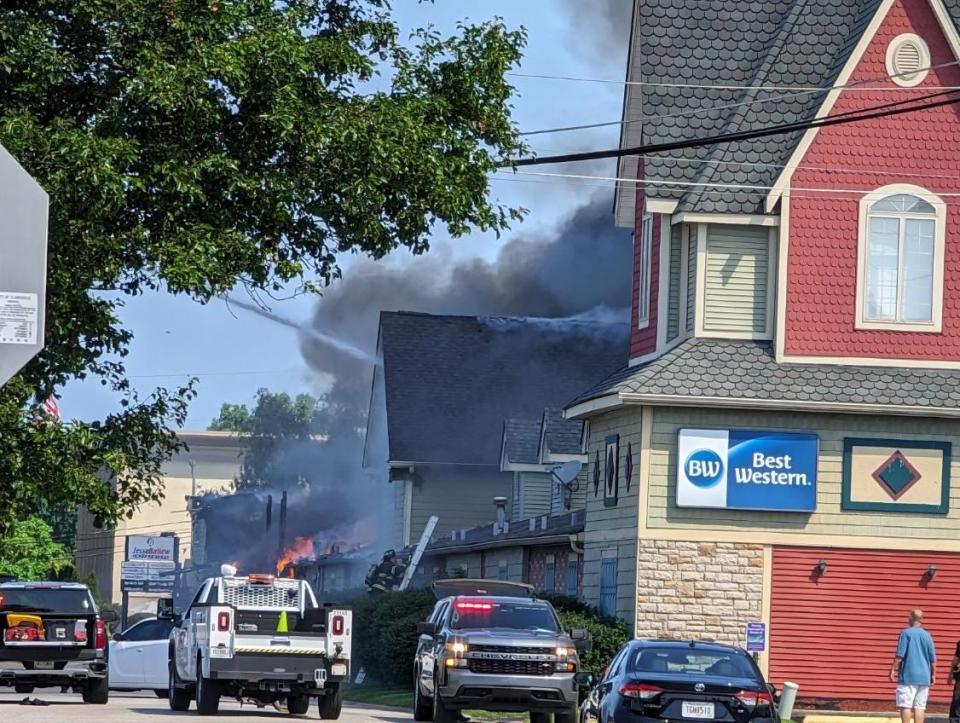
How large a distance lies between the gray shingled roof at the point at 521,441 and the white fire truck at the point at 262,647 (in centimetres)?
2749

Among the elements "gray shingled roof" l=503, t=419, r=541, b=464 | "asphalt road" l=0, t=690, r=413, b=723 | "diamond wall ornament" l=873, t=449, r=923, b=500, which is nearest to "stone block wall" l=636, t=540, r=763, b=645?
"diamond wall ornament" l=873, t=449, r=923, b=500

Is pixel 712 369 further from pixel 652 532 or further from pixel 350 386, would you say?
pixel 350 386

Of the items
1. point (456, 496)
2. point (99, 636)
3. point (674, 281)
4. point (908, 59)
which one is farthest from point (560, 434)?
point (99, 636)

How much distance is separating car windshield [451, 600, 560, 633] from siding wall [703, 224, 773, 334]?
30.5ft

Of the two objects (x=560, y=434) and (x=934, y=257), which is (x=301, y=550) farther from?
(x=934, y=257)

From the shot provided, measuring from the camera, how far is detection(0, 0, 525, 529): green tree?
1905cm

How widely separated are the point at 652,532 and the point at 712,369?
3.02 m

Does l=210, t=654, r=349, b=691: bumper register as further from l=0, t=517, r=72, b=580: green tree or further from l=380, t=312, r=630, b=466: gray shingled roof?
l=0, t=517, r=72, b=580: green tree

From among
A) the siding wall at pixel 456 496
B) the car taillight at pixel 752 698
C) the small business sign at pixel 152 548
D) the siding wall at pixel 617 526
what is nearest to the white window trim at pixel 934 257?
the siding wall at pixel 617 526

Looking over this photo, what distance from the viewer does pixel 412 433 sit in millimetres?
58094

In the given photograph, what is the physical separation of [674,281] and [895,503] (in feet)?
18.7

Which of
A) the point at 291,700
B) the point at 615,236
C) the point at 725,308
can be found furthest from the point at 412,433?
the point at 291,700

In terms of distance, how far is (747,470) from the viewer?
3188cm

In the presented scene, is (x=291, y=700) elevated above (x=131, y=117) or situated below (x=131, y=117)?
below
